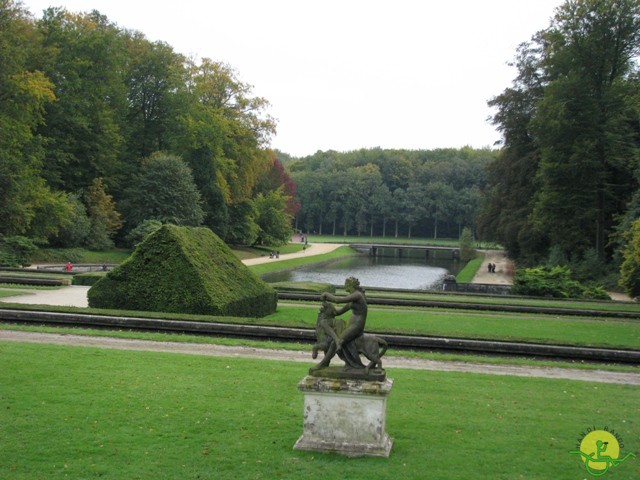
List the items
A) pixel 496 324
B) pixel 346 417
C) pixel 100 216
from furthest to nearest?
1. pixel 100 216
2. pixel 496 324
3. pixel 346 417

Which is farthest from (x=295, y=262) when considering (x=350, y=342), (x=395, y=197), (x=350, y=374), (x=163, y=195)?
(x=395, y=197)

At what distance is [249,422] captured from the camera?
9219 mm

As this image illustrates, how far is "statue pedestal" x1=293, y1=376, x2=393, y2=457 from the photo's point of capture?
810cm

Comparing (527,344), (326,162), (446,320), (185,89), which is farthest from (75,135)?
(326,162)

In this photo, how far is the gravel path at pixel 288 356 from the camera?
13.7 metres

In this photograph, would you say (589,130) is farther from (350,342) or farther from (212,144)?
(350,342)

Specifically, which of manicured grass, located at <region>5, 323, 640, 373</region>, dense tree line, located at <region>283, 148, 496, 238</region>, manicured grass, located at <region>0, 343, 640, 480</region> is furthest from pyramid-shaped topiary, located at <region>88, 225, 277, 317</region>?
dense tree line, located at <region>283, 148, 496, 238</region>

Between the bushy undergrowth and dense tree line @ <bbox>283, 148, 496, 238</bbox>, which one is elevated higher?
dense tree line @ <bbox>283, 148, 496, 238</bbox>

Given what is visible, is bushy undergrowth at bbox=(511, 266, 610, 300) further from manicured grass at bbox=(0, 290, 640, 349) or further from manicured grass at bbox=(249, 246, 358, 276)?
manicured grass at bbox=(249, 246, 358, 276)

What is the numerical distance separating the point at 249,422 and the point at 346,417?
1666mm

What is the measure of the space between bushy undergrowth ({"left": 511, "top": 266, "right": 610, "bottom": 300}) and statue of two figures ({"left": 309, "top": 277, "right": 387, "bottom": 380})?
26.4 meters

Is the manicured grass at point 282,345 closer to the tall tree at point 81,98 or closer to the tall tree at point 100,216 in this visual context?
the tall tree at point 81,98

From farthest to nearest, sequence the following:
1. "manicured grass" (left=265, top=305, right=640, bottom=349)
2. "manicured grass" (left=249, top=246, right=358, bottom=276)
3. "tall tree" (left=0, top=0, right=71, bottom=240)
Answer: "manicured grass" (left=249, top=246, right=358, bottom=276) → "tall tree" (left=0, top=0, right=71, bottom=240) → "manicured grass" (left=265, top=305, right=640, bottom=349)

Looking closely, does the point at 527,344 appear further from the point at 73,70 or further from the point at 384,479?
the point at 73,70
